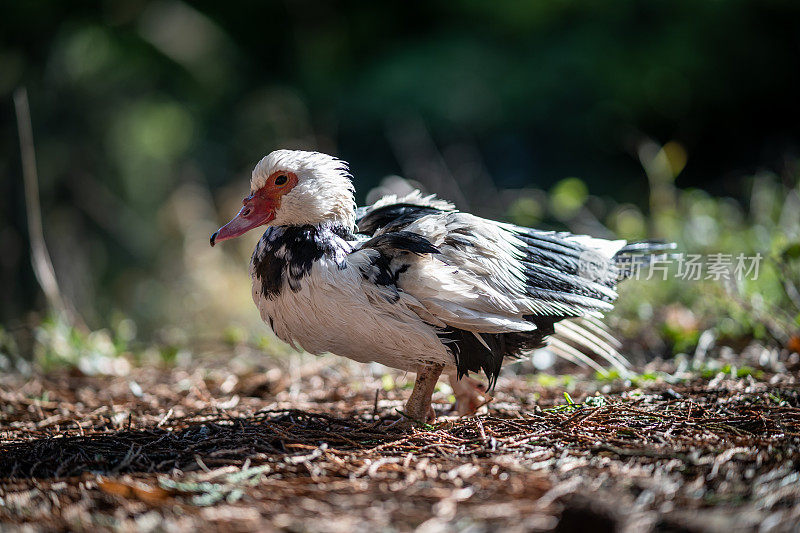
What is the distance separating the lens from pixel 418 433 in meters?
2.11

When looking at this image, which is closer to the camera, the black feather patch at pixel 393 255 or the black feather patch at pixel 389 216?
the black feather patch at pixel 393 255

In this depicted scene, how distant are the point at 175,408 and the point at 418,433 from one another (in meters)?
1.20

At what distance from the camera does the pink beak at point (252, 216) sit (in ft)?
7.91

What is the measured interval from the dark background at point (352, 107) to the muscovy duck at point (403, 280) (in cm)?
324

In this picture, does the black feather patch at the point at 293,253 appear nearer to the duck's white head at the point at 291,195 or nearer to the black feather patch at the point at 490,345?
the duck's white head at the point at 291,195

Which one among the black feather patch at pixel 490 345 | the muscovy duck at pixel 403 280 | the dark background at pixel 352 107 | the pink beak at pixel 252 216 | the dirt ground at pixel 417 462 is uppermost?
the dark background at pixel 352 107

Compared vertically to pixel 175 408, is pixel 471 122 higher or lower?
higher

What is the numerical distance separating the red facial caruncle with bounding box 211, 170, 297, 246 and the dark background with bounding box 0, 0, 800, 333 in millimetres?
3197

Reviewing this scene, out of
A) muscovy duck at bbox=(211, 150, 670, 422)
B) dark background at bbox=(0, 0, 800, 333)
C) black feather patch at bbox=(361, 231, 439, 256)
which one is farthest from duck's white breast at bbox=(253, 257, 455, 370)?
dark background at bbox=(0, 0, 800, 333)

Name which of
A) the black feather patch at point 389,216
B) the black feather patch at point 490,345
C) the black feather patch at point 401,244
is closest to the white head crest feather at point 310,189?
the black feather patch at point 389,216

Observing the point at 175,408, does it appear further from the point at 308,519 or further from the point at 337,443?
the point at 308,519

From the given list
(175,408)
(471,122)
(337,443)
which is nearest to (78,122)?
(471,122)

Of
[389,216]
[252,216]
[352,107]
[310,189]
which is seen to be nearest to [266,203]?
[252,216]

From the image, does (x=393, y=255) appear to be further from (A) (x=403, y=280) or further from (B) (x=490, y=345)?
(B) (x=490, y=345)
